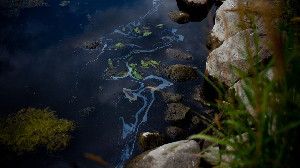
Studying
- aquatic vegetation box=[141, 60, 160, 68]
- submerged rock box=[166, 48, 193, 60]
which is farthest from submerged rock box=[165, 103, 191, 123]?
submerged rock box=[166, 48, 193, 60]

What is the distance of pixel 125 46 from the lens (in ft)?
22.2

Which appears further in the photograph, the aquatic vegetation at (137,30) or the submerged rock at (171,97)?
the aquatic vegetation at (137,30)

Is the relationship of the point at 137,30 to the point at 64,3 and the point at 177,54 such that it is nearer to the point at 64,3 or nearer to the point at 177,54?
the point at 177,54

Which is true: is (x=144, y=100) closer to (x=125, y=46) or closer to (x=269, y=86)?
(x=125, y=46)

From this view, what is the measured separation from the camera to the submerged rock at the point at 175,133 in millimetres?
5051

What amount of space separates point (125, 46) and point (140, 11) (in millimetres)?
1281

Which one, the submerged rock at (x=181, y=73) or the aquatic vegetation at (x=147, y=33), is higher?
the aquatic vegetation at (x=147, y=33)

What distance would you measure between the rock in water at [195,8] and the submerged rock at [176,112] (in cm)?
291

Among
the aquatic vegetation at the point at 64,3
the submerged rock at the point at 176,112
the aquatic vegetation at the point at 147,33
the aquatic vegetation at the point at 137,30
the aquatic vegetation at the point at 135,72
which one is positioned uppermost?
the aquatic vegetation at the point at 64,3

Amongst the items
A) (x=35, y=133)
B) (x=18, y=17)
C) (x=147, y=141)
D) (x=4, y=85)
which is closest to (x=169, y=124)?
(x=147, y=141)

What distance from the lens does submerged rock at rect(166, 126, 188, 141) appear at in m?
5.05

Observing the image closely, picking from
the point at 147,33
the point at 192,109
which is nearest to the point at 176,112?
the point at 192,109

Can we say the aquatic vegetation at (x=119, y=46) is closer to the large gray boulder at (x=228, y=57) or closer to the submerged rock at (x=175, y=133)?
the large gray boulder at (x=228, y=57)

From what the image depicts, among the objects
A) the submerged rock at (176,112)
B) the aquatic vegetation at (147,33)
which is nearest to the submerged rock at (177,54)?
the aquatic vegetation at (147,33)
